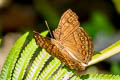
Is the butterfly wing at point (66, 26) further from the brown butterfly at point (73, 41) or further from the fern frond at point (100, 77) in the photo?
the fern frond at point (100, 77)

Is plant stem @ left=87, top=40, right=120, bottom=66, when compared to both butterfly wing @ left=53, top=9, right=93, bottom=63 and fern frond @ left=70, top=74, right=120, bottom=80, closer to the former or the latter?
butterfly wing @ left=53, top=9, right=93, bottom=63

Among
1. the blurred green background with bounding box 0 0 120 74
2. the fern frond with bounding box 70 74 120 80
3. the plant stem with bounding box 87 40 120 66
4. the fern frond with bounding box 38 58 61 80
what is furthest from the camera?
the blurred green background with bounding box 0 0 120 74

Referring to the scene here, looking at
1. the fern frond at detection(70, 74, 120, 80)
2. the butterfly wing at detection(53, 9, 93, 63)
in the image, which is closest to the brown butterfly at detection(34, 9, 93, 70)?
the butterfly wing at detection(53, 9, 93, 63)

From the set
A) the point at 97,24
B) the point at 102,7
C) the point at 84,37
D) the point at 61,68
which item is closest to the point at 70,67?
the point at 61,68

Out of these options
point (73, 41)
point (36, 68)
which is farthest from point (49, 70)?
point (73, 41)

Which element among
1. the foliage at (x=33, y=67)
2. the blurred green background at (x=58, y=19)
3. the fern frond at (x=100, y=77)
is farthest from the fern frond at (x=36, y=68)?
the blurred green background at (x=58, y=19)

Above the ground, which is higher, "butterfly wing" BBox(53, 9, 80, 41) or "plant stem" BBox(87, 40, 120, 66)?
"butterfly wing" BBox(53, 9, 80, 41)

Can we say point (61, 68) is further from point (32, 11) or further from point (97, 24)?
point (32, 11)

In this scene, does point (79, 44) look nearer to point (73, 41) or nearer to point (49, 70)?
point (73, 41)
